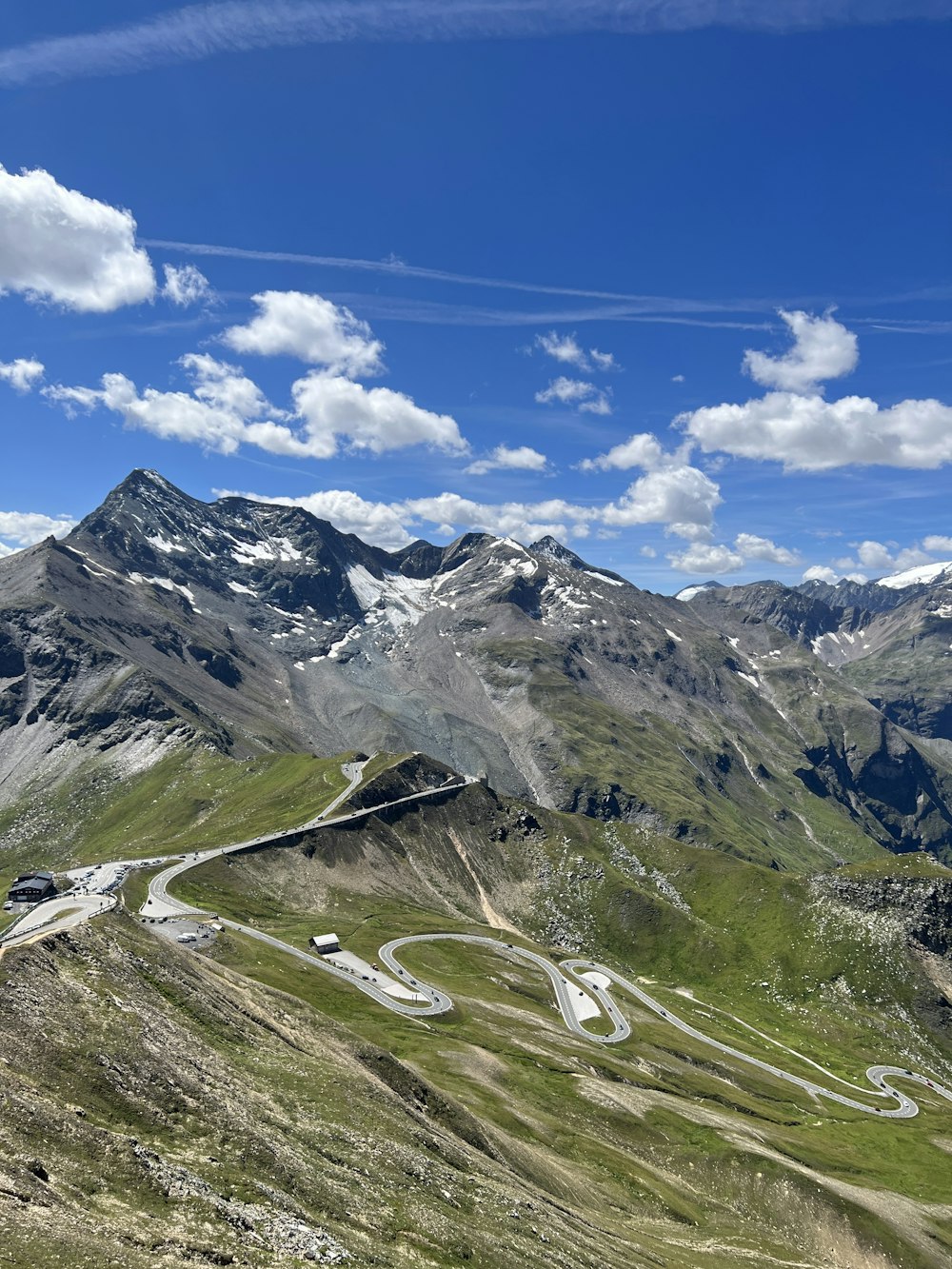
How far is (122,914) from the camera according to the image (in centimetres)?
7906

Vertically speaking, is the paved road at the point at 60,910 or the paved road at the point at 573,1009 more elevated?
the paved road at the point at 60,910

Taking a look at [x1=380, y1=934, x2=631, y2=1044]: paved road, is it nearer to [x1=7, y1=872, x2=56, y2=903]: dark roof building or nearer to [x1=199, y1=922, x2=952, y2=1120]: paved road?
[x1=199, y1=922, x2=952, y2=1120]: paved road

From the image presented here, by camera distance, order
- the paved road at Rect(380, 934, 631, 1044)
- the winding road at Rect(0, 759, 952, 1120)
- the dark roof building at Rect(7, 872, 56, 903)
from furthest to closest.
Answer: the paved road at Rect(380, 934, 631, 1044) → the winding road at Rect(0, 759, 952, 1120) → the dark roof building at Rect(7, 872, 56, 903)

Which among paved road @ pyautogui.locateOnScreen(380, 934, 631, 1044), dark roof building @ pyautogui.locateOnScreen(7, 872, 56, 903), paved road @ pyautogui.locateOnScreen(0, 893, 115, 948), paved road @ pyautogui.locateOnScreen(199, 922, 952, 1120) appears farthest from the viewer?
paved road @ pyautogui.locateOnScreen(380, 934, 631, 1044)

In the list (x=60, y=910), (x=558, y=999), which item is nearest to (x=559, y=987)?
(x=558, y=999)

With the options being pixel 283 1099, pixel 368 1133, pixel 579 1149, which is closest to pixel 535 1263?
pixel 368 1133

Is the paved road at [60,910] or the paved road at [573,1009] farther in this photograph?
the paved road at [573,1009]

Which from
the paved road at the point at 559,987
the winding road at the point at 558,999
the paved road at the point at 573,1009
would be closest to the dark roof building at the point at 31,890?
the winding road at the point at 558,999

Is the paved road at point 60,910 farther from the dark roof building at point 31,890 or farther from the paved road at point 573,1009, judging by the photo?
the paved road at point 573,1009

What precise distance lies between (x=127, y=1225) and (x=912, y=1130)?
184 m

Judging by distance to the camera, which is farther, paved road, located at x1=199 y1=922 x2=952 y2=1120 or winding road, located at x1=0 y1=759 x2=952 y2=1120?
winding road, located at x1=0 y1=759 x2=952 y2=1120

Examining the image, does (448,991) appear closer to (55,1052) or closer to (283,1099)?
(283,1099)

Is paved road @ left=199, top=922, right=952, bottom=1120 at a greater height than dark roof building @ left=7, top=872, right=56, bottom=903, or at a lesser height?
lesser

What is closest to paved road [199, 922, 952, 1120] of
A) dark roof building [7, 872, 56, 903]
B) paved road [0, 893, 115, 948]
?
dark roof building [7, 872, 56, 903]
